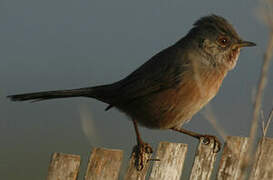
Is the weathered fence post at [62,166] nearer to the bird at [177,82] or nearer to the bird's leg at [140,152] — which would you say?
the bird's leg at [140,152]

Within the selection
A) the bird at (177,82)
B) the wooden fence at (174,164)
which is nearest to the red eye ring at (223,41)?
the bird at (177,82)

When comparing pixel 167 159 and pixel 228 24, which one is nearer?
pixel 167 159

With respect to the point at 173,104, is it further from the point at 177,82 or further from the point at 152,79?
the point at 152,79

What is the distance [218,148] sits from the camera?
4.30m

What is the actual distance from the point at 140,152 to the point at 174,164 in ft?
1.32

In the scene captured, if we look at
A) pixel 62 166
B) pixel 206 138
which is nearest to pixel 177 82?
pixel 206 138

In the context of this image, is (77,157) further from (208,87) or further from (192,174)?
(208,87)

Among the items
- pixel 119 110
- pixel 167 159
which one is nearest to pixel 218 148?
pixel 167 159

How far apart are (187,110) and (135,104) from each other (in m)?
0.63

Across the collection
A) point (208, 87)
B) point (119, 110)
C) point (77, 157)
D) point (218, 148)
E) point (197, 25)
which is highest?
point (197, 25)

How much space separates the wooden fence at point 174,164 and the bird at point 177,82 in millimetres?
1137

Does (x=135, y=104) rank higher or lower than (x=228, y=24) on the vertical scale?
lower

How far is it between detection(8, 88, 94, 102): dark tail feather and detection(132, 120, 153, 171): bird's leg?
2.49ft

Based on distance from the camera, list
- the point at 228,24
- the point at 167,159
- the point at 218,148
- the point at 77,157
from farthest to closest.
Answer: the point at 228,24, the point at 218,148, the point at 167,159, the point at 77,157
